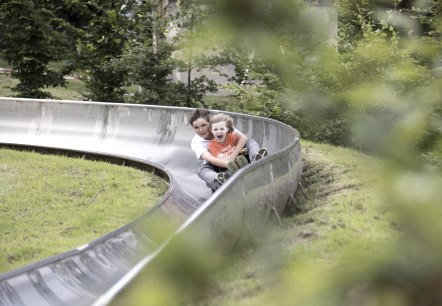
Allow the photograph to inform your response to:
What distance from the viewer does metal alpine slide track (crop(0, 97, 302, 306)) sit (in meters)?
2.41

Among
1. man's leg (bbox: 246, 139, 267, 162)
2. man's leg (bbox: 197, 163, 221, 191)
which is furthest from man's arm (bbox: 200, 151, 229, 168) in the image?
man's leg (bbox: 246, 139, 267, 162)

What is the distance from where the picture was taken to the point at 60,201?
8.98 m

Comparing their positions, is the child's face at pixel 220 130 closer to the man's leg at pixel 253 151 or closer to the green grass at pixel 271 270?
the man's leg at pixel 253 151

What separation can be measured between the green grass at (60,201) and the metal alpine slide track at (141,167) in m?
0.49

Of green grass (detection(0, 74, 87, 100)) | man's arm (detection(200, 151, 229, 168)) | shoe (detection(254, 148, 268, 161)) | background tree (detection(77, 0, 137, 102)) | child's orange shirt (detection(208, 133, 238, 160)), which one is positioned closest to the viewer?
shoe (detection(254, 148, 268, 161))

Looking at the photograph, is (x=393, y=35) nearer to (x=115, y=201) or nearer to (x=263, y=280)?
(x=263, y=280)

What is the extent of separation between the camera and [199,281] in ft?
3.74

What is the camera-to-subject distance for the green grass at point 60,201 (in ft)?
22.7

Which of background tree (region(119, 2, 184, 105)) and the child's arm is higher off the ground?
the child's arm

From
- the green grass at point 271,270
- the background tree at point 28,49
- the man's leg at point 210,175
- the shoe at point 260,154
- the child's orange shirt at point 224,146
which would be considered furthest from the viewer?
the background tree at point 28,49

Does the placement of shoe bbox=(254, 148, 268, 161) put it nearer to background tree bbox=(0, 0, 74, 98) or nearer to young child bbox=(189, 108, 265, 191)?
young child bbox=(189, 108, 265, 191)

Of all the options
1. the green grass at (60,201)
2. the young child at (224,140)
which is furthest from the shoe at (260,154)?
the green grass at (60,201)

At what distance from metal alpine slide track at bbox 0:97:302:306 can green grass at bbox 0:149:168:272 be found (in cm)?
49

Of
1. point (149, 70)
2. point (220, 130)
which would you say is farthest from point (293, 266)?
point (149, 70)
